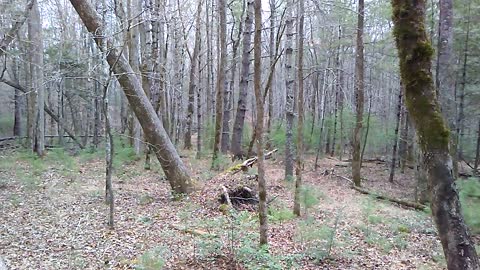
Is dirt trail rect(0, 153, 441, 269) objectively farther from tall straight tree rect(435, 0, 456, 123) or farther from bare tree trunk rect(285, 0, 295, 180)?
tall straight tree rect(435, 0, 456, 123)

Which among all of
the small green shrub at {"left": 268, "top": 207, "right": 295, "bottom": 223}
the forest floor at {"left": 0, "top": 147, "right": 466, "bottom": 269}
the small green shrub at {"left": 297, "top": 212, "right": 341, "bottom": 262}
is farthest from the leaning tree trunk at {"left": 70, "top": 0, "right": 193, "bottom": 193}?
the small green shrub at {"left": 297, "top": 212, "right": 341, "bottom": 262}

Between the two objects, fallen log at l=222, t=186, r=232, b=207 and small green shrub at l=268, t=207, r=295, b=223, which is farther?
fallen log at l=222, t=186, r=232, b=207

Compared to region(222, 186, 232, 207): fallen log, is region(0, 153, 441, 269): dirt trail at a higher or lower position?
lower

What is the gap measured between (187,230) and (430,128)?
179 inches

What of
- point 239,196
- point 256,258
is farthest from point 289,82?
point 256,258

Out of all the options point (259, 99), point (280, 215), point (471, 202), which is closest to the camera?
point (259, 99)

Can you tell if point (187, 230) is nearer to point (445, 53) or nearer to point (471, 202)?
point (471, 202)

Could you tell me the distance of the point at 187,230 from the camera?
6879 mm

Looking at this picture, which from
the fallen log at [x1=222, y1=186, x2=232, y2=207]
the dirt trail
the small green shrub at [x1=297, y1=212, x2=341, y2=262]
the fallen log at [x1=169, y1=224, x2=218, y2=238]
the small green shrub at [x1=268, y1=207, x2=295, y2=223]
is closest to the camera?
the dirt trail

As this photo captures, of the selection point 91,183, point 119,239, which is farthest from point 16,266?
point 91,183

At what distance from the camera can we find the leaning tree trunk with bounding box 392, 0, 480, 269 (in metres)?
3.37

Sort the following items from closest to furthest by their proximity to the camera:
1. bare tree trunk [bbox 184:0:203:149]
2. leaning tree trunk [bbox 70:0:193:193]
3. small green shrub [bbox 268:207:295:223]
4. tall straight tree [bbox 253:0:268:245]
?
tall straight tree [bbox 253:0:268:245] → small green shrub [bbox 268:207:295:223] → leaning tree trunk [bbox 70:0:193:193] → bare tree trunk [bbox 184:0:203:149]

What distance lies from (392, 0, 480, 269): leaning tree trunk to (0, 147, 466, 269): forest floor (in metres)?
2.37

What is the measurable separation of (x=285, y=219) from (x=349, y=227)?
1.28 metres
